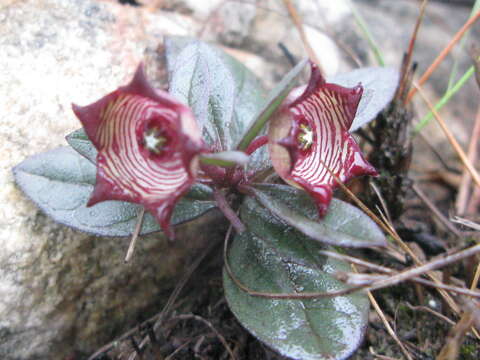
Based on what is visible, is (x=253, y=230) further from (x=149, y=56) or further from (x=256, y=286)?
(x=149, y=56)

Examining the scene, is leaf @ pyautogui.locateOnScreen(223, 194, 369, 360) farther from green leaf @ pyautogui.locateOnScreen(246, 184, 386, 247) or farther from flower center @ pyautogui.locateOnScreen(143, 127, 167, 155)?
flower center @ pyautogui.locateOnScreen(143, 127, 167, 155)

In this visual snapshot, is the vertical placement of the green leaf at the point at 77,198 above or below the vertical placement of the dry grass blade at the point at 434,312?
above

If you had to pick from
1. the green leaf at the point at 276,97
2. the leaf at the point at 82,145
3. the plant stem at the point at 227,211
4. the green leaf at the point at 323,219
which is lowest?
the plant stem at the point at 227,211

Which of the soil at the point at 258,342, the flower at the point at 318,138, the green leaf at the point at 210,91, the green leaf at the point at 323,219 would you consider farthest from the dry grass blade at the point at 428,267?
the green leaf at the point at 210,91

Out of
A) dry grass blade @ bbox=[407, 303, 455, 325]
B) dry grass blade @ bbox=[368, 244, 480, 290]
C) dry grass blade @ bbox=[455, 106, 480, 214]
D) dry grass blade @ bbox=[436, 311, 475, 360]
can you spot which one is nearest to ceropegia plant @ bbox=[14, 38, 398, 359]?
dry grass blade @ bbox=[368, 244, 480, 290]

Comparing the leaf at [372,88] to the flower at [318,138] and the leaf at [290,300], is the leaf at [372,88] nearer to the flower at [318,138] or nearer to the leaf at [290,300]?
the flower at [318,138]

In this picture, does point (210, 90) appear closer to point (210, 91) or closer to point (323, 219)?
point (210, 91)

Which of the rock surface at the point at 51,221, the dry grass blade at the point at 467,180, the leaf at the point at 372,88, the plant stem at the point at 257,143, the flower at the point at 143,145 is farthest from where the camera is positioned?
the dry grass blade at the point at 467,180
